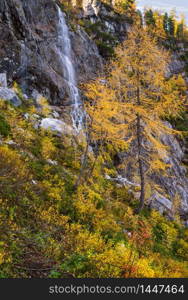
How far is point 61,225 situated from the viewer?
690cm

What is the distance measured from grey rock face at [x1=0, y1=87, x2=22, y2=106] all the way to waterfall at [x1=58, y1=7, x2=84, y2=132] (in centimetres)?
579

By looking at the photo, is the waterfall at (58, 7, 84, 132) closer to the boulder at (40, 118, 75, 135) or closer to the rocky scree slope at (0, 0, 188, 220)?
the rocky scree slope at (0, 0, 188, 220)

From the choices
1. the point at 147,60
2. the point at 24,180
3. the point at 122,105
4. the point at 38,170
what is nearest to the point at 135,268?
the point at 24,180

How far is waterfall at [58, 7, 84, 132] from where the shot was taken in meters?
21.2

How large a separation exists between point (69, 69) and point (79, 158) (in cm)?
1425

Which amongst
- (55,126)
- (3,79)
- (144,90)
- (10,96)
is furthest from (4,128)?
(3,79)

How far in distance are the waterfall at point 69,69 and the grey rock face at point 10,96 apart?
5.79 m

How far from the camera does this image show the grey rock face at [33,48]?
1878cm

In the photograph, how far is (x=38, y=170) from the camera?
8.95 meters

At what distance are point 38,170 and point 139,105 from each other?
5502 millimetres

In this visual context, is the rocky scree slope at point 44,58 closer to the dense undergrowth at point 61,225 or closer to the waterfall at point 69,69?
the waterfall at point 69,69

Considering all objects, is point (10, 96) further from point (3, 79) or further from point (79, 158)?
point (79, 158)

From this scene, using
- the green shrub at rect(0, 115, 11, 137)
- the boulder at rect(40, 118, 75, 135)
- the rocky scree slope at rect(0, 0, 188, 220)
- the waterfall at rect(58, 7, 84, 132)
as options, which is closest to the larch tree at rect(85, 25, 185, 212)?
the boulder at rect(40, 118, 75, 135)

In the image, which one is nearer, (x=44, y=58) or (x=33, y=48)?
(x=33, y=48)
